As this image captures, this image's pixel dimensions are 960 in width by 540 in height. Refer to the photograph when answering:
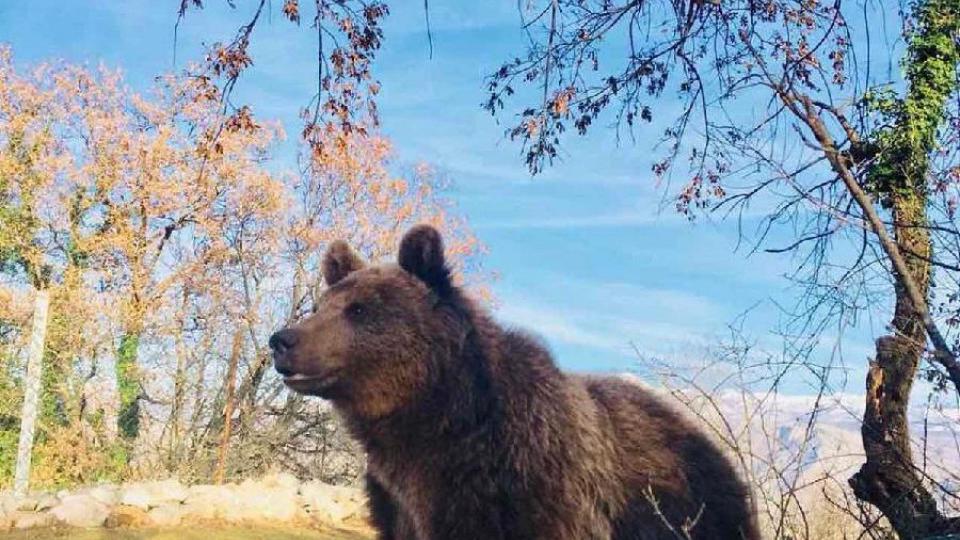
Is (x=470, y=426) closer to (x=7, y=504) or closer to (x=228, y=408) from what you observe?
(x=7, y=504)

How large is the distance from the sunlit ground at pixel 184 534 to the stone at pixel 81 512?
0.54 feet

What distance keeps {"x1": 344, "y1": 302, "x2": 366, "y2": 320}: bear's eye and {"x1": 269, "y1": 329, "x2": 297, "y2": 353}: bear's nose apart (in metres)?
0.29

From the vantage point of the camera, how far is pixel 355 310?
4863mm

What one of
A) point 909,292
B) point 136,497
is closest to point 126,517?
point 136,497

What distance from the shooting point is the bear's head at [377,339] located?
472cm

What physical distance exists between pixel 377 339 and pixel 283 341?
0.42 meters

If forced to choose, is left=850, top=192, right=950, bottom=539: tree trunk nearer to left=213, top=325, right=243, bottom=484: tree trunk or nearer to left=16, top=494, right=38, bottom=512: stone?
left=16, top=494, right=38, bottom=512: stone

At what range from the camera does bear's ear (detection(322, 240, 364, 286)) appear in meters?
5.41

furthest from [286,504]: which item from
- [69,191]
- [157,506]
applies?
[69,191]

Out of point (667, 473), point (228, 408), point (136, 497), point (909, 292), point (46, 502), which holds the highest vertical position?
point (228, 408)

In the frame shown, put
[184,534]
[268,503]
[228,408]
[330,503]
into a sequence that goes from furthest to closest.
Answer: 1. [228,408]
2. [330,503]
3. [268,503]
4. [184,534]

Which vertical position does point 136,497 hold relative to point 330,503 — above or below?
below

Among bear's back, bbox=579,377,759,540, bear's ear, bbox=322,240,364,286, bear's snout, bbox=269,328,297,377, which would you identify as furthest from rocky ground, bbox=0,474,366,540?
bear's snout, bbox=269,328,297,377

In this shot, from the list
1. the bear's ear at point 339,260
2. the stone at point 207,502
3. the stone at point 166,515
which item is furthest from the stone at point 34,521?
the bear's ear at point 339,260
